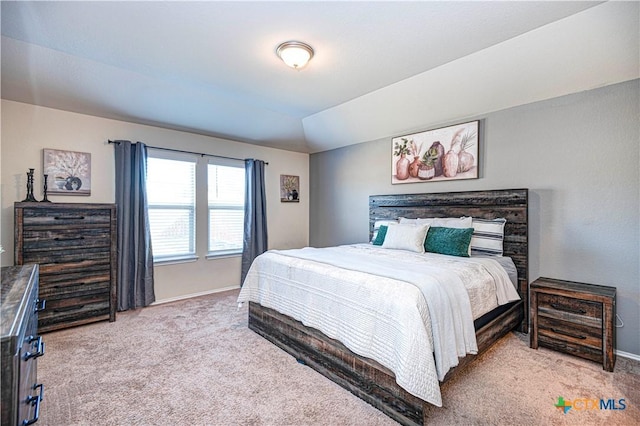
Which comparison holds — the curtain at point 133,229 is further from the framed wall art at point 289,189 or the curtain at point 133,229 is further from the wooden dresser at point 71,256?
the framed wall art at point 289,189

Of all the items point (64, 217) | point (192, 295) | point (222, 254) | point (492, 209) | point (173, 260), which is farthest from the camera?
point (222, 254)

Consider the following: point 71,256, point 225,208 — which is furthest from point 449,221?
point 71,256

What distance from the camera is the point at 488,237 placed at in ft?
10.4

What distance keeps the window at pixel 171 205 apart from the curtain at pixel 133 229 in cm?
17

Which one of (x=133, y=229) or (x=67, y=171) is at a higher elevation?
(x=67, y=171)

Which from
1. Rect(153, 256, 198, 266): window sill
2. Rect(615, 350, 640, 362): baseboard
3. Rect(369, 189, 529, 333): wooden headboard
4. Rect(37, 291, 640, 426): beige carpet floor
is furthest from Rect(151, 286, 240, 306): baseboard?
Rect(615, 350, 640, 362): baseboard

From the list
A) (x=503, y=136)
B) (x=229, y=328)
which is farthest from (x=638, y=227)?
(x=229, y=328)

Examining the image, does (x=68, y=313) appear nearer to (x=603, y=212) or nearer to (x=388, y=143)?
(x=388, y=143)

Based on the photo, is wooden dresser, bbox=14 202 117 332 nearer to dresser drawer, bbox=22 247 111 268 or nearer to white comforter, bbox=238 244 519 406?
dresser drawer, bbox=22 247 111 268

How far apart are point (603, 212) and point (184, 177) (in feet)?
15.7

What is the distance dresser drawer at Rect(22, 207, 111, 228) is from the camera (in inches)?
115

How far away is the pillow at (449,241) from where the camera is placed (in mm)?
3076

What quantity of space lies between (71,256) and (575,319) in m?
4.71

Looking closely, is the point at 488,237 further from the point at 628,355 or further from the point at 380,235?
the point at 628,355
